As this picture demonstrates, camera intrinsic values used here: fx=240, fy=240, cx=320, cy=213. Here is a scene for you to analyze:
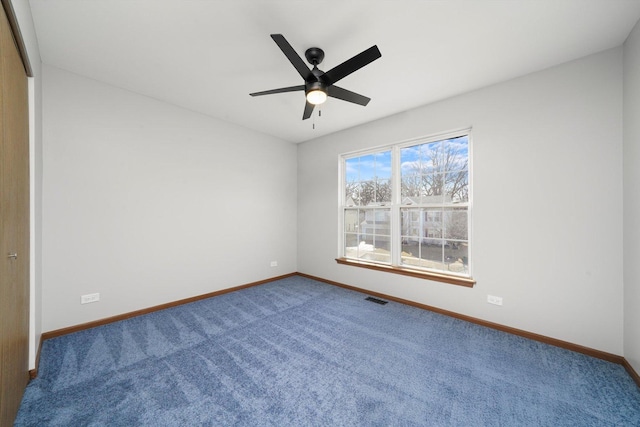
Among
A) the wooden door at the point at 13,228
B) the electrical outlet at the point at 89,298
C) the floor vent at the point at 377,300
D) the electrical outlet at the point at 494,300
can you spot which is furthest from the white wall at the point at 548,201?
the electrical outlet at the point at 89,298

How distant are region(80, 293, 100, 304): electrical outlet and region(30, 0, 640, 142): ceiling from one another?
2445 mm

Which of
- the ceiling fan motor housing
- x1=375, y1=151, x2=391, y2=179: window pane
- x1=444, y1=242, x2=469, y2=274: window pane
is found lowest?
x1=444, y1=242, x2=469, y2=274: window pane

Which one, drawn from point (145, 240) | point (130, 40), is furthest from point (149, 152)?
point (130, 40)

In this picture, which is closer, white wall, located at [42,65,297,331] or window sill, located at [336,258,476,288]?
white wall, located at [42,65,297,331]

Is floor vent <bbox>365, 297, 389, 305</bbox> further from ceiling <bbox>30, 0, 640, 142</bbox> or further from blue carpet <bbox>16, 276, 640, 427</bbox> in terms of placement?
ceiling <bbox>30, 0, 640, 142</bbox>

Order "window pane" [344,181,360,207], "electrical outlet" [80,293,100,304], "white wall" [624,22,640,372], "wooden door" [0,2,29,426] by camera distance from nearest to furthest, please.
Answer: "wooden door" [0,2,29,426] < "white wall" [624,22,640,372] < "electrical outlet" [80,293,100,304] < "window pane" [344,181,360,207]

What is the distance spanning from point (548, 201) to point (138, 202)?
4.66m

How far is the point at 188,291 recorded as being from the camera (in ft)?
11.4

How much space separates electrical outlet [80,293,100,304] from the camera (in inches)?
104

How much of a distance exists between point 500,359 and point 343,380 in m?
1.47

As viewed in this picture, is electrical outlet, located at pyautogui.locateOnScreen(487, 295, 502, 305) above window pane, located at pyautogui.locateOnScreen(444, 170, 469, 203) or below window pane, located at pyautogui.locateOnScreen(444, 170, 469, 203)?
below

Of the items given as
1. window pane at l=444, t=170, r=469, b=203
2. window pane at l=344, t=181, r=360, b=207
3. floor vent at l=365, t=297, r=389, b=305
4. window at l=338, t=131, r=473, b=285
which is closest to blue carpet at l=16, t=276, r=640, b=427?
floor vent at l=365, t=297, r=389, b=305

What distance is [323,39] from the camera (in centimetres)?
206

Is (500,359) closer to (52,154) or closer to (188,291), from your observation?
(188,291)
